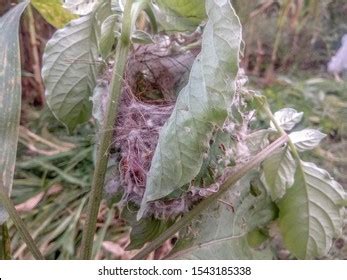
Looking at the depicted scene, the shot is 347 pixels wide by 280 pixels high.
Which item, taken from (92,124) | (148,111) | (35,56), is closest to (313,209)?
(148,111)

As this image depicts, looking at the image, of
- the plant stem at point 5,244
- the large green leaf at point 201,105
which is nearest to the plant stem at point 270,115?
the large green leaf at point 201,105

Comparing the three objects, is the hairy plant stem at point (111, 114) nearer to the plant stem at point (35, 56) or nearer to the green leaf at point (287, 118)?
the green leaf at point (287, 118)

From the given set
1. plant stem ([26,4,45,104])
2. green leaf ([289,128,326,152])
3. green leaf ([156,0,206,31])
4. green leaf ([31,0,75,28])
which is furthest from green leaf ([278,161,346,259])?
plant stem ([26,4,45,104])

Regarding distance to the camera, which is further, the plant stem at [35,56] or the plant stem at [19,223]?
the plant stem at [35,56]

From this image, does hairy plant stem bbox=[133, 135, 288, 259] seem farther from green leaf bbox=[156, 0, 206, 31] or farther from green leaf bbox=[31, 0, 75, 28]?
green leaf bbox=[31, 0, 75, 28]

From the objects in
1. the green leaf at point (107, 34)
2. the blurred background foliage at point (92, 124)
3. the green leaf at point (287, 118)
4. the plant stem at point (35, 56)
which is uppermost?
the green leaf at point (107, 34)

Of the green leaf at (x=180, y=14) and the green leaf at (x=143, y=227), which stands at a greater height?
the green leaf at (x=180, y=14)
